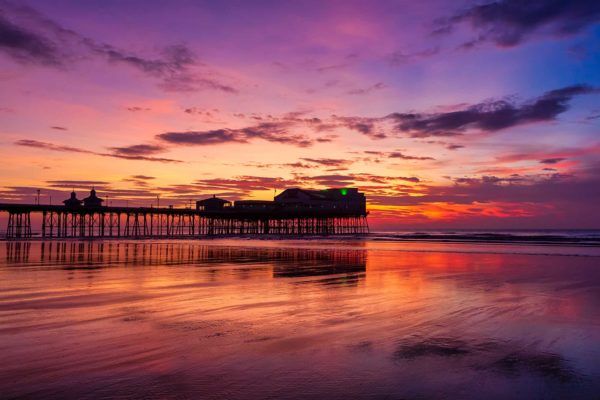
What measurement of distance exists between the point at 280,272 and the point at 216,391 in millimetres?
14283

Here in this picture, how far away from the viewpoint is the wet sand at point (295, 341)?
5.56m

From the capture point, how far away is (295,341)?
A: 7.79 m

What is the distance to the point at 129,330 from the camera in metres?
8.36

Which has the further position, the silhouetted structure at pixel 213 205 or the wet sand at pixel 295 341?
the silhouetted structure at pixel 213 205

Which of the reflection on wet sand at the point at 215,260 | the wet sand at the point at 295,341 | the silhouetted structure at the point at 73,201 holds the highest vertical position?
the silhouetted structure at the point at 73,201

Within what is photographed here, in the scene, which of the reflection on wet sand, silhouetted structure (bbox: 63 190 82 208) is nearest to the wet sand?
the reflection on wet sand

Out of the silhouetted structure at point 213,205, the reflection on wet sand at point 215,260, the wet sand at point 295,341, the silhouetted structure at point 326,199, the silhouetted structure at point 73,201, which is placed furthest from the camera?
the silhouetted structure at point 213,205

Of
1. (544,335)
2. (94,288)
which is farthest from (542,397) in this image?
(94,288)

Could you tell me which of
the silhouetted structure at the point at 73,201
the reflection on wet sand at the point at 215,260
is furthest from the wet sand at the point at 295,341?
the silhouetted structure at the point at 73,201

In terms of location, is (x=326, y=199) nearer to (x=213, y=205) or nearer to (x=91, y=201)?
(x=213, y=205)

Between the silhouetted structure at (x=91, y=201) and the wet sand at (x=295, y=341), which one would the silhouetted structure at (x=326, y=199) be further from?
the wet sand at (x=295, y=341)

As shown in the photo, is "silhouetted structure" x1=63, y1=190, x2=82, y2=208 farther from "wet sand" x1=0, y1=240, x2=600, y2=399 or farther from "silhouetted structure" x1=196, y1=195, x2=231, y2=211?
"wet sand" x1=0, y1=240, x2=600, y2=399

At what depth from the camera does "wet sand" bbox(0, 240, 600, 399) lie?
5562 mm

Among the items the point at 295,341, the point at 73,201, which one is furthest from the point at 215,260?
the point at 73,201
